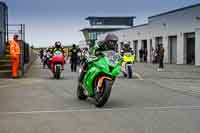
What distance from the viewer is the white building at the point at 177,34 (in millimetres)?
46375

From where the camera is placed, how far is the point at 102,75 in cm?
1145

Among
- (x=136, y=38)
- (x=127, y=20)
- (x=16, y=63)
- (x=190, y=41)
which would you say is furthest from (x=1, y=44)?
(x=127, y=20)

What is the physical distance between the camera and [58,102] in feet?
40.1

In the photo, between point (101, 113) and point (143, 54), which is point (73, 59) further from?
point (143, 54)

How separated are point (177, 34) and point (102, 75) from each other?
1578 inches

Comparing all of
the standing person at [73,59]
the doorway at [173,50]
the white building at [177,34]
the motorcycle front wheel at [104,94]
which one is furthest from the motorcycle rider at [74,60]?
the doorway at [173,50]

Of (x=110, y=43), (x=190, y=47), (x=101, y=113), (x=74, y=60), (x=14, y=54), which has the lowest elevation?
(x=101, y=113)

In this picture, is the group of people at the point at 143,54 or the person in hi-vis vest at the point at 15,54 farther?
the group of people at the point at 143,54

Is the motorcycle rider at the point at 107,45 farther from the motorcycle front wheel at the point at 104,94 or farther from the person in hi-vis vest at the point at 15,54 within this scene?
the person in hi-vis vest at the point at 15,54

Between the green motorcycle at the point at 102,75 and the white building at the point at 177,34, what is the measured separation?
3316 cm

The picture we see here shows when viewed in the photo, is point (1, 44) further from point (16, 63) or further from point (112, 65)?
point (112, 65)

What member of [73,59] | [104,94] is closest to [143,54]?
[73,59]

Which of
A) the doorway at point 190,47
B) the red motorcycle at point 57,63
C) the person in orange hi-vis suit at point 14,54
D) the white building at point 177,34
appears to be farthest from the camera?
the doorway at point 190,47

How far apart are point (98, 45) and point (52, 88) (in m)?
4.73
